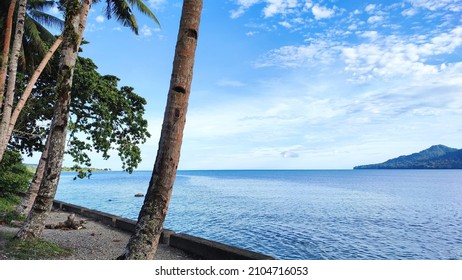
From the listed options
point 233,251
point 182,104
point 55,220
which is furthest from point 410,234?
point 182,104

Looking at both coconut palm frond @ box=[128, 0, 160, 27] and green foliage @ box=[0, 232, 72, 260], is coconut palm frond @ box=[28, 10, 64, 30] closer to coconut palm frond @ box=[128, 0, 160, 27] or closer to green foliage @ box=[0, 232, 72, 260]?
coconut palm frond @ box=[128, 0, 160, 27]

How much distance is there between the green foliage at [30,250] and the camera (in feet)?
23.9

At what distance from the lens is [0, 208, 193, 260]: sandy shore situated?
939 centimetres

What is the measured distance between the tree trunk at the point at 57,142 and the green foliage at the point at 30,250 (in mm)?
319

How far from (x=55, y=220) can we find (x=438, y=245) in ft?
74.9

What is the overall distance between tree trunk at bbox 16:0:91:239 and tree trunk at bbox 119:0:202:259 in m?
4.57

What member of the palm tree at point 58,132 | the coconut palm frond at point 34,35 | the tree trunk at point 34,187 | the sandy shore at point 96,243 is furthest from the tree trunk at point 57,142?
the coconut palm frond at point 34,35

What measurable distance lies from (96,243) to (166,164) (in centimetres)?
730

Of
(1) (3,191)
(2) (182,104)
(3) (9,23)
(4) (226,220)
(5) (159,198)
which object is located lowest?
(4) (226,220)

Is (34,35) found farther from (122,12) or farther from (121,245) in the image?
(121,245)

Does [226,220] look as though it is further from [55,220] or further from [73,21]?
[73,21]

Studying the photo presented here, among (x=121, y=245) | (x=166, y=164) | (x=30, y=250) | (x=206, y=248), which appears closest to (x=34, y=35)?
(x=121, y=245)

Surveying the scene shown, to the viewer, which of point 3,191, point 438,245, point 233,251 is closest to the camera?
point 233,251

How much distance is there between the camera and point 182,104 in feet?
17.3
